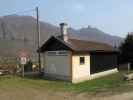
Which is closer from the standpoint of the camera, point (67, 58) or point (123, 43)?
point (67, 58)

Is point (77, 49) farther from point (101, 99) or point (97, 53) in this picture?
point (101, 99)

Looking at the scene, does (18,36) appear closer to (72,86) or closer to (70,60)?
(70,60)

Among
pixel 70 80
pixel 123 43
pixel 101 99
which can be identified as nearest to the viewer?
pixel 101 99

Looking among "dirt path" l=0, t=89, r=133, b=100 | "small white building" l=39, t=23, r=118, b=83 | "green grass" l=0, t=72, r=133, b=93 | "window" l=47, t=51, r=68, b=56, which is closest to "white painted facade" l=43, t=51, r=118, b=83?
"small white building" l=39, t=23, r=118, b=83

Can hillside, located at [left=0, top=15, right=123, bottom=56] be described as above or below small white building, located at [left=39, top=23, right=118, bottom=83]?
above

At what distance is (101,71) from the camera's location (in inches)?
1168

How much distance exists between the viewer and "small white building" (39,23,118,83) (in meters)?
24.9

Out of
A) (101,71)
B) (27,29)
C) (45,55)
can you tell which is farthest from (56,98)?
(27,29)

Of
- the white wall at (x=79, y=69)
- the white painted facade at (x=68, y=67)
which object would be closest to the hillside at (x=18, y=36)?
the white wall at (x=79, y=69)

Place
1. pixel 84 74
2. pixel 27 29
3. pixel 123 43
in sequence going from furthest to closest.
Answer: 1. pixel 27 29
2. pixel 123 43
3. pixel 84 74

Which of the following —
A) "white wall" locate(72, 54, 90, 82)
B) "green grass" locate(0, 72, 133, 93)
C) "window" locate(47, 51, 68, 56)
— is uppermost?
"window" locate(47, 51, 68, 56)

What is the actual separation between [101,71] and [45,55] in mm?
6546

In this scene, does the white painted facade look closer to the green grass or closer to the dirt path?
the green grass

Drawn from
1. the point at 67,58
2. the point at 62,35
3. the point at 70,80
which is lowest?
the point at 70,80
